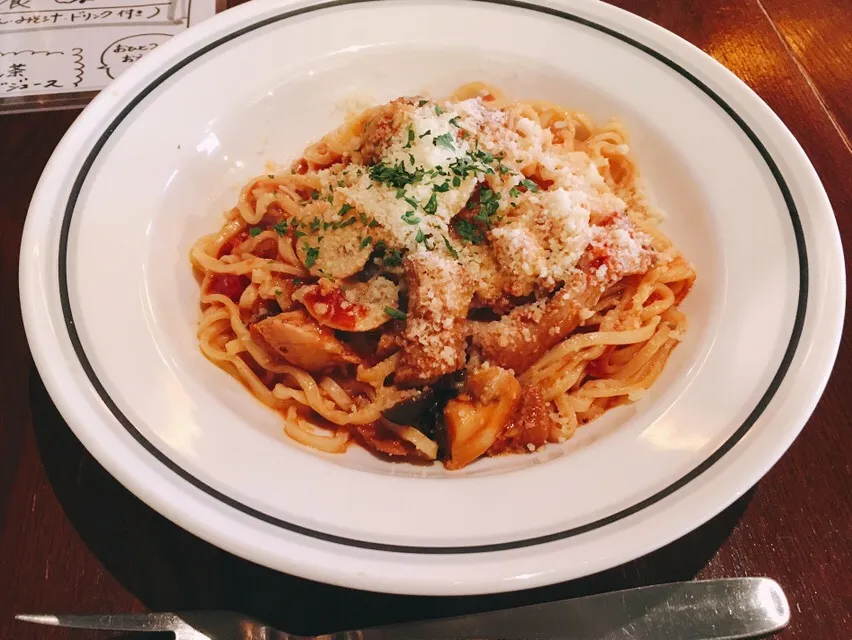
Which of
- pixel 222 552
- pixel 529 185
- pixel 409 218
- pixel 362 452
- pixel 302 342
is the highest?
pixel 529 185

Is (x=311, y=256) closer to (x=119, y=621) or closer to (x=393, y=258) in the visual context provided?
(x=393, y=258)

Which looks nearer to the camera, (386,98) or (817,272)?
(817,272)

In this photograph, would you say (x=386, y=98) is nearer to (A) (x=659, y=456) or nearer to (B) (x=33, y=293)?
(B) (x=33, y=293)

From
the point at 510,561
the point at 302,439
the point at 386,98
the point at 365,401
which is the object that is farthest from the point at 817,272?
the point at 386,98

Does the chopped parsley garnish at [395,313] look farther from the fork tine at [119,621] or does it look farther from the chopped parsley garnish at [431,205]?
the fork tine at [119,621]

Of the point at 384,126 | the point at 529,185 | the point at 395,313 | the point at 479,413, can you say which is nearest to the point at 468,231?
the point at 529,185

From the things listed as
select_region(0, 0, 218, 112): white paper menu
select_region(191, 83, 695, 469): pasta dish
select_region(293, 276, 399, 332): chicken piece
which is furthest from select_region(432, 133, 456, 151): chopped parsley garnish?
select_region(0, 0, 218, 112): white paper menu

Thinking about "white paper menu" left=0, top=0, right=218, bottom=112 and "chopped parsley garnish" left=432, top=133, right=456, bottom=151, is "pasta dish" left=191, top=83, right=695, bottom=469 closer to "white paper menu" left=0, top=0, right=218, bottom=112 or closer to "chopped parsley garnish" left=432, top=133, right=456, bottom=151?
"chopped parsley garnish" left=432, top=133, right=456, bottom=151
